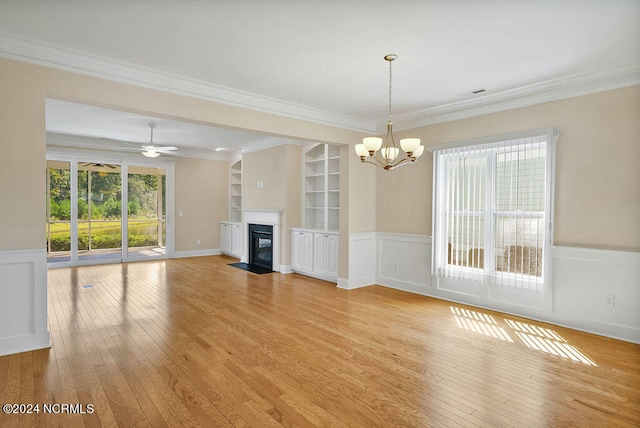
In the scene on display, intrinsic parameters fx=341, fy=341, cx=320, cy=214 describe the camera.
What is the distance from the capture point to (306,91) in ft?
14.4

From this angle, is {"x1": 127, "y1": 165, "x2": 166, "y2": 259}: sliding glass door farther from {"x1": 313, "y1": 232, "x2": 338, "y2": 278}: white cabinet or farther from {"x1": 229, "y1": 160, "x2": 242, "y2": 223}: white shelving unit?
{"x1": 313, "y1": 232, "x2": 338, "y2": 278}: white cabinet

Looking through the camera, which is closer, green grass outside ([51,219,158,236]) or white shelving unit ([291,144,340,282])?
white shelving unit ([291,144,340,282])

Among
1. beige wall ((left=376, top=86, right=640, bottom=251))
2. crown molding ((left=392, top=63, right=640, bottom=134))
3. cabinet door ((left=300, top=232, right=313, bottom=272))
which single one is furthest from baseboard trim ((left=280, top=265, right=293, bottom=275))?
beige wall ((left=376, top=86, right=640, bottom=251))

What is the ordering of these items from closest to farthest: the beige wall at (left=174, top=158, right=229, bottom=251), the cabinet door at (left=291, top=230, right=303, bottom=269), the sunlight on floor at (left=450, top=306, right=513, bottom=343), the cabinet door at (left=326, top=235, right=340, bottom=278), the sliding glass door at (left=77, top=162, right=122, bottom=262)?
1. the sunlight on floor at (left=450, top=306, right=513, bottom=343)
2. the cabinet door at (left=326, top=235, right=340, bottom=278)
3. the cabinet door at (left=291, top=230, right=303, bottom=269)
4. the sliding glass door at (left=77, top=162, right=122, bottom=262)
5. the beige wall at (left=174, top=158, right=229, bottom=251)

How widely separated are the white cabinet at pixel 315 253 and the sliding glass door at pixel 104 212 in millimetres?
3958

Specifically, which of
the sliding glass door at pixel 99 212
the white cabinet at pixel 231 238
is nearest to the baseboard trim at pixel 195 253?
the white cabinet at pixel 231 238

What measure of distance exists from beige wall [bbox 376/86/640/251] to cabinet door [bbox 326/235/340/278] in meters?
3.12

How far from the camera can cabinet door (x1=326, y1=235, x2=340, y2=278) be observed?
6.27 metres

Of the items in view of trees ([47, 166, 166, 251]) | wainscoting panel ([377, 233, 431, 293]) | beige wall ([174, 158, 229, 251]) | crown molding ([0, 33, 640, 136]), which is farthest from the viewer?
beige wall ([174, 158, 229, 251])

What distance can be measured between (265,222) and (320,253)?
5.67 ft

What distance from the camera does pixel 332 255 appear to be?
6.34 m

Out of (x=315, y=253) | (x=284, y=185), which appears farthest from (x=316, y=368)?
(x=284, y=185)

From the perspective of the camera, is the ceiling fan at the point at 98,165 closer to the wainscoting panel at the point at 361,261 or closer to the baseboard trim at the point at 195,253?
the baseboard trim at the point at 195,253

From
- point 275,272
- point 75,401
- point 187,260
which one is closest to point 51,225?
point 187,260
